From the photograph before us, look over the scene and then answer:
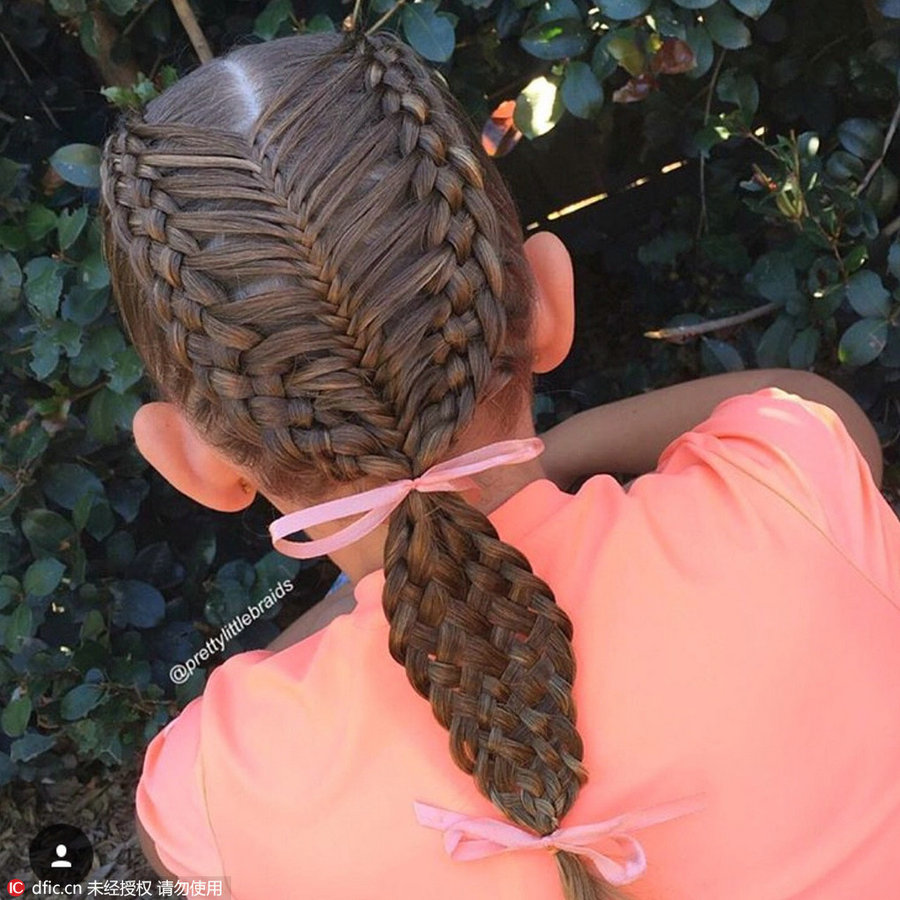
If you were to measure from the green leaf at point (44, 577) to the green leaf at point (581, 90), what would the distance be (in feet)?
2.78

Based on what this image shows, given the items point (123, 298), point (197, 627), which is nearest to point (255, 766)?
point (123, 298)

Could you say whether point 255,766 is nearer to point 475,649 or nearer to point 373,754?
point 373,754

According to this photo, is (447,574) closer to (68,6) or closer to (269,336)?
(269,336)

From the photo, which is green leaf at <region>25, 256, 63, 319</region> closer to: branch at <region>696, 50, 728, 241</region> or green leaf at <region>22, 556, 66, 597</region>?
green leaf at <region>22, 556, 66, 597</region>

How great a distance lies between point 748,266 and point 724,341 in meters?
0.14

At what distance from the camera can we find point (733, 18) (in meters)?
1.26

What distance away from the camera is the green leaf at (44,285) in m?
1.28

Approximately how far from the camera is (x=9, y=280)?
1313 mm

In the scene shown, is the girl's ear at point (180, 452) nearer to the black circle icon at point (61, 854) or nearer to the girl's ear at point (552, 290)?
the girl's ear at point (552, 290)

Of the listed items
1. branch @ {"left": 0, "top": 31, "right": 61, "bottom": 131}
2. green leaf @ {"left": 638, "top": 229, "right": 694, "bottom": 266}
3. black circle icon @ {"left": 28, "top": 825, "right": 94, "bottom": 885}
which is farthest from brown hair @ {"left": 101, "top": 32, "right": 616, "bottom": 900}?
black circle icon @ {"left": 28, "top": 825, "right": 94, "bottom": 885}

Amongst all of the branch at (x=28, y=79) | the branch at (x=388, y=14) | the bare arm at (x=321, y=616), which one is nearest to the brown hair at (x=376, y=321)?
the branch at (x=388, y=14)

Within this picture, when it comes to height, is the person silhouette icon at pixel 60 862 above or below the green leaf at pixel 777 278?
below

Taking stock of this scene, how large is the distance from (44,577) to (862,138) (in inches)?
45.7

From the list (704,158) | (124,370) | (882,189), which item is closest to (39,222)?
(124,370)
